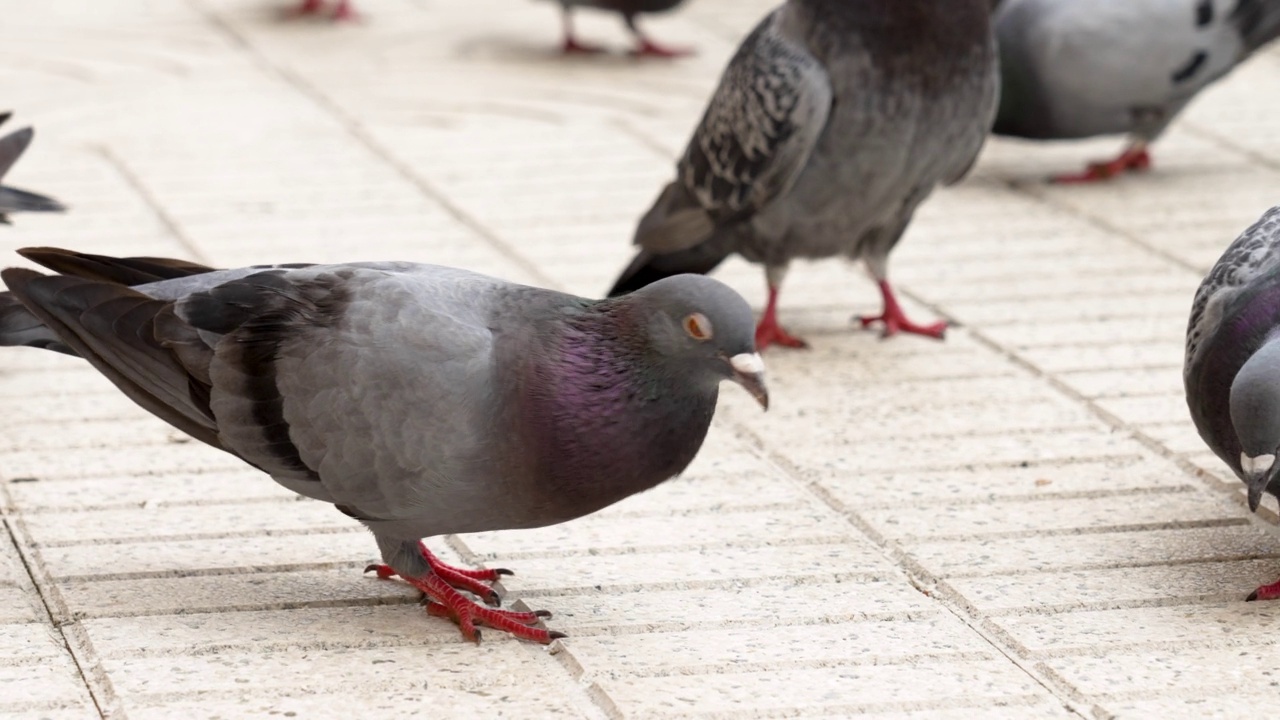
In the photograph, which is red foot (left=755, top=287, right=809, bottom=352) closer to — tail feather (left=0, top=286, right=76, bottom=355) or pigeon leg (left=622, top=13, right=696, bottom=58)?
tail feather (left=0, top=286, right=76, bottom=355)

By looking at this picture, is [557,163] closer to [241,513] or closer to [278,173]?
Result: [278,173]

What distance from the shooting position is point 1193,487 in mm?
4668

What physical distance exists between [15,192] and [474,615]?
8.54 ft

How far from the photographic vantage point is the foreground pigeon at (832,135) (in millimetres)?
5516

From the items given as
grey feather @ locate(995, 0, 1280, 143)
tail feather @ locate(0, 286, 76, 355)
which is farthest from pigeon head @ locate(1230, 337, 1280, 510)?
grey feather @ locate(995, 0, 1280, 143)

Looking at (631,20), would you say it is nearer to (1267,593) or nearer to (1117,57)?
(1117,57)

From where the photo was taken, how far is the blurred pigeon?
10586 mm

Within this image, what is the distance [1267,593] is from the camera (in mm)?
3979

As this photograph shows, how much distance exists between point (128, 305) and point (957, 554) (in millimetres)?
1952

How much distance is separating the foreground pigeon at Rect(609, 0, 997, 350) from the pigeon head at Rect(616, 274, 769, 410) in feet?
6.97

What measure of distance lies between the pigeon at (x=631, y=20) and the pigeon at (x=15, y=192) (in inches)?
181

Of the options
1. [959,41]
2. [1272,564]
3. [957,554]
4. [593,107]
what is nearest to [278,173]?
[593,107]

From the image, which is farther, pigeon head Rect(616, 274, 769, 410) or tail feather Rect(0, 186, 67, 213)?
tail feather Rect(0, 186, 67, 213)

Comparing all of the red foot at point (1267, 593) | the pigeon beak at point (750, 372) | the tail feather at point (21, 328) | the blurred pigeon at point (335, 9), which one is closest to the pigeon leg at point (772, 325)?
the red foot at point (1267, 593)
